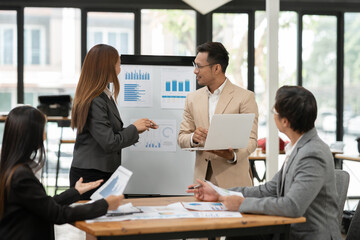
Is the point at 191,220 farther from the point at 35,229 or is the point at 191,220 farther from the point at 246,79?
the point at 246,79

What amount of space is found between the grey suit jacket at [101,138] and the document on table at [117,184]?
518mm

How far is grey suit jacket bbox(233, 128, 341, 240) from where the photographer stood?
2.21 m

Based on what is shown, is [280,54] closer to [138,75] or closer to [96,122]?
[138,75]

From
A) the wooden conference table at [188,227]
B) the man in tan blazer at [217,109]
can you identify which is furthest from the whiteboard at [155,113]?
the wooden conference table at [188,227]

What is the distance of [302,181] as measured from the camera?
2.23 m

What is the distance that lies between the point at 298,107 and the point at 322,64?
602 centimetres

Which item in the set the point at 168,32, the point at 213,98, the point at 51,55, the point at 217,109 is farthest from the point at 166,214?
the point at 51,55

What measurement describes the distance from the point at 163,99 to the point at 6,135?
2.27m

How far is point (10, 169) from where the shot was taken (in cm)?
207

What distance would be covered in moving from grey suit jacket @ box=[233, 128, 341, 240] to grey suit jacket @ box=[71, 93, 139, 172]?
3.02 ft

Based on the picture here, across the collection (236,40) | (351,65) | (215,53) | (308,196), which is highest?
(236,40)

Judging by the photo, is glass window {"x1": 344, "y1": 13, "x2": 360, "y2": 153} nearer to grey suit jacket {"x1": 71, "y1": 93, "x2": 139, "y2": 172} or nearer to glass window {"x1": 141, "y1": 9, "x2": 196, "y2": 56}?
glass window {"x1": 141, "y1": 9, "x2": 196, "y2": 56}

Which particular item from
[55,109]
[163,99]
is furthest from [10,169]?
[55,109]

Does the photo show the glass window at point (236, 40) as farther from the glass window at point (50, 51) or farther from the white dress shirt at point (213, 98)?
the white dress shirt at point (213, 98)
